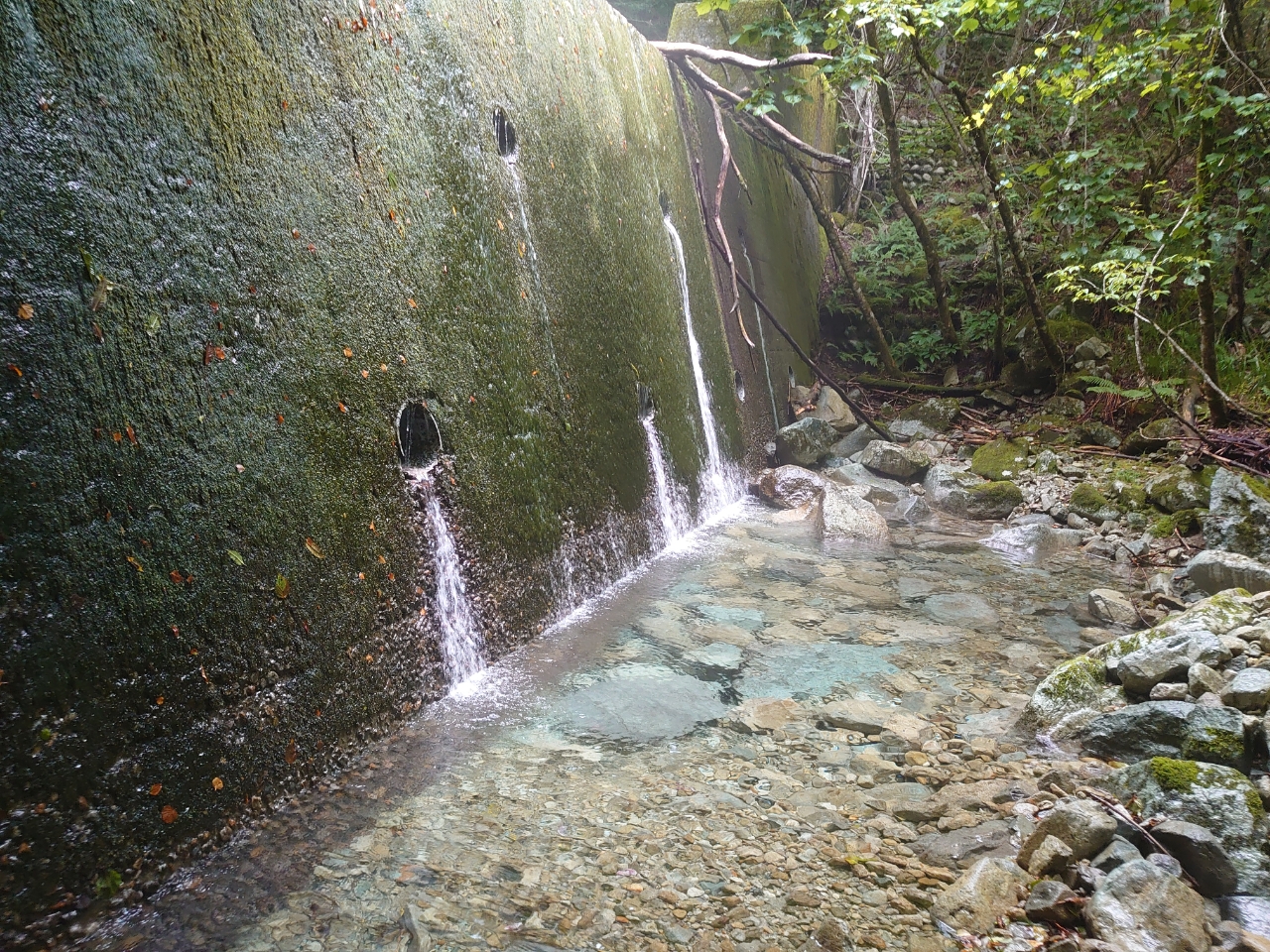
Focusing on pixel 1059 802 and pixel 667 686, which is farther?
pixel 667 686

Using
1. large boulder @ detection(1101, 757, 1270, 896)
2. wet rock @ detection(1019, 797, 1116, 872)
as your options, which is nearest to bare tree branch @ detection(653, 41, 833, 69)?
large boulder @ detection(1101, 757, 1270, 896)

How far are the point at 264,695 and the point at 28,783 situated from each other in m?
0.65

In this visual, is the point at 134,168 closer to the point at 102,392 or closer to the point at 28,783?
the point at 102,392

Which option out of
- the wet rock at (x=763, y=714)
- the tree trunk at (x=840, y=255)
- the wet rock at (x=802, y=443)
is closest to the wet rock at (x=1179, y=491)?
the wet rock at (x=802, y=443)

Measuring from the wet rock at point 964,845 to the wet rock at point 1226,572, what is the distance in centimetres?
264

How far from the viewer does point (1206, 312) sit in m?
5.88

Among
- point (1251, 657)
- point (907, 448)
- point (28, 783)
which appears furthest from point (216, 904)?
point (907, 448)

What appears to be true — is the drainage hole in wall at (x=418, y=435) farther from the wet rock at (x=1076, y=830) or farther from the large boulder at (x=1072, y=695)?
the large boulder at (x=1072, y=695)

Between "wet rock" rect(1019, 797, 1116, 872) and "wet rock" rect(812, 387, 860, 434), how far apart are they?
6535 mm

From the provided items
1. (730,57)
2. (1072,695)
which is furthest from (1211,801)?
(730,57)

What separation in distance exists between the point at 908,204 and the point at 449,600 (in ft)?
24.7

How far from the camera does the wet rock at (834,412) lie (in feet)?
28.4

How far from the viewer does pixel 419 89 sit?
3441mm

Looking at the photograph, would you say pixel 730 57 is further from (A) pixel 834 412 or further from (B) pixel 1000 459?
(B) pixel 1000 459
